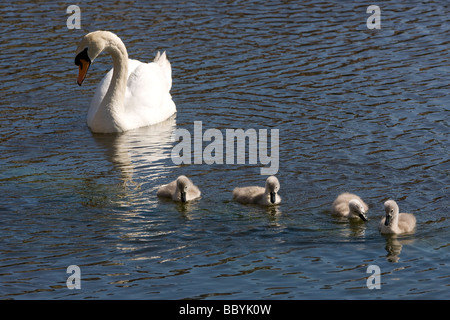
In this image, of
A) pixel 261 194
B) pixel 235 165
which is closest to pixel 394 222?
pixel 261 194

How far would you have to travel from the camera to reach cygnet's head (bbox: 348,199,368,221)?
1145cm

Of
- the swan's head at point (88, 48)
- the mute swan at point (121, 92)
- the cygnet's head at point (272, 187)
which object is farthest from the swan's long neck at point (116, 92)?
the cygnet's head at point (272, 187)

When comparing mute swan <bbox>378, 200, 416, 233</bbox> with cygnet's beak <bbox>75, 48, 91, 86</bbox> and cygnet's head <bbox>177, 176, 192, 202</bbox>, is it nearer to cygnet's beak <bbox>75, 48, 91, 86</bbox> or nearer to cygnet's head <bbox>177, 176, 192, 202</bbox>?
cygnet's head <bbox>177, 176, 192, 202</bbox>

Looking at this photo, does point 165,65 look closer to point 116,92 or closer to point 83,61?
point 116,92

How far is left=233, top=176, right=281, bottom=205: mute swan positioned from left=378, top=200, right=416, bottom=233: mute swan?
1507mm

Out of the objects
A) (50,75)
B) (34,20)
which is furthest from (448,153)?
(34,20)

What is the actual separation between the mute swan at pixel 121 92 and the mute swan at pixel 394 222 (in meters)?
6.25

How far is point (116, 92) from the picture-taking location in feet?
53.2

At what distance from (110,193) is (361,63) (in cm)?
745

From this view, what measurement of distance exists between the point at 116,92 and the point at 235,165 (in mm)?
3236

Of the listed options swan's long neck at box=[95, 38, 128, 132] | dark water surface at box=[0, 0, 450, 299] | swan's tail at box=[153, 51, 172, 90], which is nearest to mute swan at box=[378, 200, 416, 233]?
dark water surface at box=[0, 0, 450, 299]

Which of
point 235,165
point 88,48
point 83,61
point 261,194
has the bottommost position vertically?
point 261,194

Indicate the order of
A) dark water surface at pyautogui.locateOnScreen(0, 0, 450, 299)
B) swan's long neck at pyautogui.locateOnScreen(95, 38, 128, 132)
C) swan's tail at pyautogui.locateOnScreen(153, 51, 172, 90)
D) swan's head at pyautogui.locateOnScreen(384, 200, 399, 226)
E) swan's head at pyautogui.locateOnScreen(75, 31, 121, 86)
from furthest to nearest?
swan's tail at pyautogui.locateOnScreen(153, 51, 172, 90)
swan's long neck at pyautogui.locateOnScreen(95, 38, 128, 132)
swan's head at pyautogui.locateOnScreen(75, 31, 121, 86)
swan's head at pyautogui.locateOnScreen(384, 200, 399, 226)
dark water surface at pyautogui.locateOnScreen(0, 0, 450, 299)
